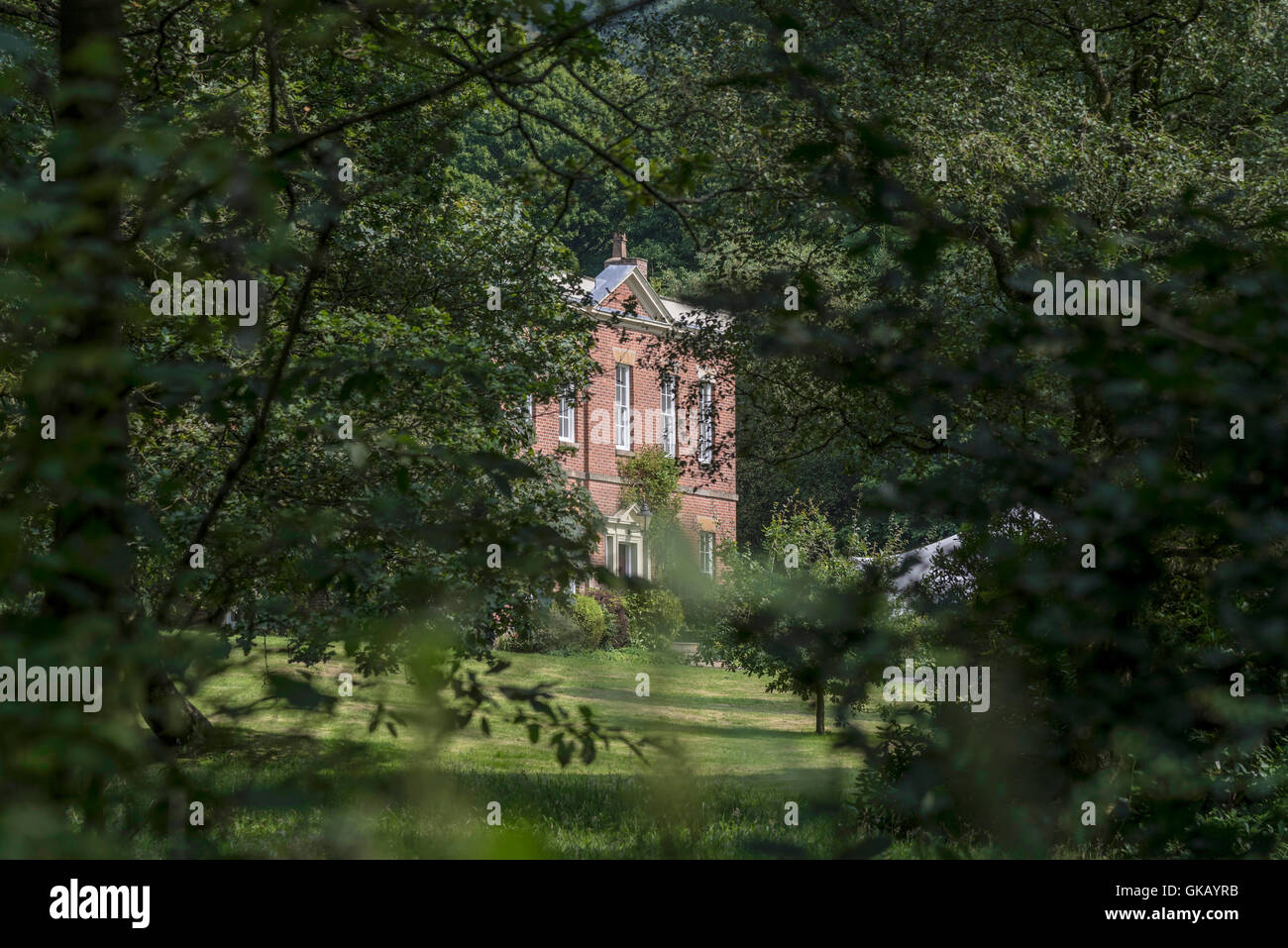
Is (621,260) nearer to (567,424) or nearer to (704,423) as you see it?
(567,424)

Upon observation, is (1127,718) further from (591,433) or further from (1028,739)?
(591,433)

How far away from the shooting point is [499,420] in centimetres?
1067

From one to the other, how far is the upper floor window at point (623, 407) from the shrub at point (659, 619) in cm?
3092

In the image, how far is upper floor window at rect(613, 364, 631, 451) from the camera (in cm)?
3316

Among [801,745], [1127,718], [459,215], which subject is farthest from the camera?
[459,215]

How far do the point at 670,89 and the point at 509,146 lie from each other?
28197 mm

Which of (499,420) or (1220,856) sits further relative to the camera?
(499,420)

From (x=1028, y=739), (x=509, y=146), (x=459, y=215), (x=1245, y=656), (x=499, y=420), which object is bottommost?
(x=1028, y=739)

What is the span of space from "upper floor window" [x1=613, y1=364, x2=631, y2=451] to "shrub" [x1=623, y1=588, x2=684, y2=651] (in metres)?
30.9

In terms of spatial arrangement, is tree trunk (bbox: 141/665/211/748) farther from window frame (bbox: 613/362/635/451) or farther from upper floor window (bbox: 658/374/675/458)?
window frame (bbox: 613/362/635/451)

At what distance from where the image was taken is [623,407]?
33.5 m

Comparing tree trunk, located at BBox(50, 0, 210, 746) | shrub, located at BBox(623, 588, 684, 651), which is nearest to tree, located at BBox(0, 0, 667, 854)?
tree trunk, located at BBox(50, 0, 210, 746)
